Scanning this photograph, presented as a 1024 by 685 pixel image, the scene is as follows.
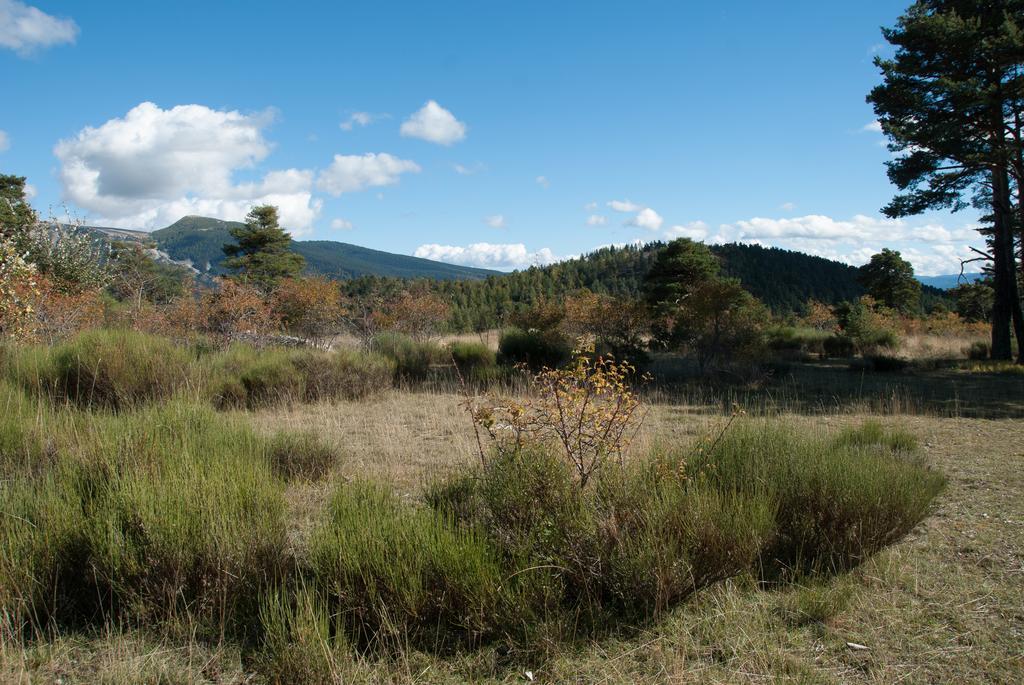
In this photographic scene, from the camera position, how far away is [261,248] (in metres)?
44.5

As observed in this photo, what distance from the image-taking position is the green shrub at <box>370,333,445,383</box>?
12.7 m

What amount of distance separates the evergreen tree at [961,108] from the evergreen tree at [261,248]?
37681mm

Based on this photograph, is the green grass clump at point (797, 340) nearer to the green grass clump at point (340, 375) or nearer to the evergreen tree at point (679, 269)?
the evergreen tree at point (679, 269)

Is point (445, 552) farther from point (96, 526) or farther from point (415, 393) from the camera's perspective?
point (415, 393)

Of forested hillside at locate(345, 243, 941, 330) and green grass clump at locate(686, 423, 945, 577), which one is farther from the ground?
forested hillside at locate(345, 243, 941, 330)

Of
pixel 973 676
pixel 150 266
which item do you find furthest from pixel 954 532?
pixel 150 266

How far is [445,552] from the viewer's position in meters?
2.99

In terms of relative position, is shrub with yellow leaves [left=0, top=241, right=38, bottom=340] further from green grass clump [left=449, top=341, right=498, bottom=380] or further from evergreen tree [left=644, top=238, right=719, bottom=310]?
evergreen tree [left=644, top=238, right=719, bottom=310]

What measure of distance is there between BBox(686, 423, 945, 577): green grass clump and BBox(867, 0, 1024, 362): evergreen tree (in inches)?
510

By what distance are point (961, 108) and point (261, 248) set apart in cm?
4245

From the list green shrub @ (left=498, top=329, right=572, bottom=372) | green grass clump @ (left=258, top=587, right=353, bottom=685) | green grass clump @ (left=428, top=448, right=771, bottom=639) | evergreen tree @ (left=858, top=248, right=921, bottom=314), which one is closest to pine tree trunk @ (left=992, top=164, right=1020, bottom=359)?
green shrub @ (left=498, top=329, right=572, bottom=372)

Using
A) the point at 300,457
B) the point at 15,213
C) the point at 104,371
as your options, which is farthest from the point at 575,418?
the point at 15,213

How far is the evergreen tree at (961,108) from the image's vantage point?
13453 mm

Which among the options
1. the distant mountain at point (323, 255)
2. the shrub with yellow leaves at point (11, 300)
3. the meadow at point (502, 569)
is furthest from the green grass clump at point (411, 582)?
the distant mountain at point (323, 255)
